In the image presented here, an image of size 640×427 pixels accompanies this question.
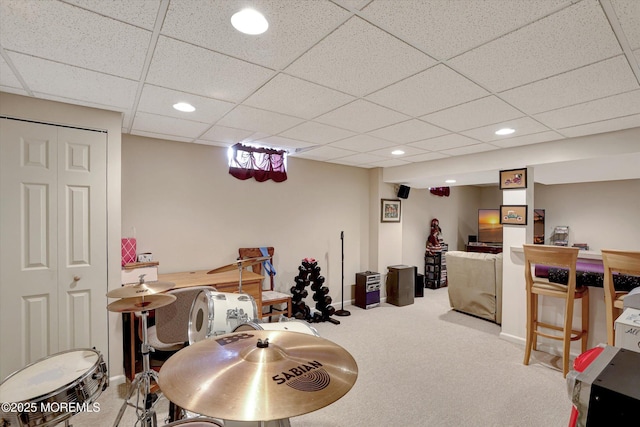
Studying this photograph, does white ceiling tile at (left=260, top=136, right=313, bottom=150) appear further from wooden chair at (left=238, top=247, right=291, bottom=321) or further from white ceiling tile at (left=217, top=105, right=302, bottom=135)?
wooden chair at (left=238, top=247, right=291, bottom=321)

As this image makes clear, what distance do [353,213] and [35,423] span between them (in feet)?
14.6

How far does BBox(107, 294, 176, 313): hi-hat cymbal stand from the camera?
1.92 m

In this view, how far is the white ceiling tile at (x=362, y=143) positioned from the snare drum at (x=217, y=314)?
2.12 m

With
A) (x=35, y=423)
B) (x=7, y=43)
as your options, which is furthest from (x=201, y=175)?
(x=35, y=423)

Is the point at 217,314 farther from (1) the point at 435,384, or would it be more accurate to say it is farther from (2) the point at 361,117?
(1) the point at 435,384

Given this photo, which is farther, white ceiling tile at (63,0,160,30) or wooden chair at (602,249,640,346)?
wooden chair at (602,249,640,346)

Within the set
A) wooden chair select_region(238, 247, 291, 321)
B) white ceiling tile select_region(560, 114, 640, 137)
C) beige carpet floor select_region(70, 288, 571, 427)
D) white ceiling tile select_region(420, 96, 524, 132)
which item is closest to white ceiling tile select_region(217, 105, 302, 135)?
white ceiling tile select_region(420, 96, 524, 132)

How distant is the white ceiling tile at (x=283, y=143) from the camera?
3.52m

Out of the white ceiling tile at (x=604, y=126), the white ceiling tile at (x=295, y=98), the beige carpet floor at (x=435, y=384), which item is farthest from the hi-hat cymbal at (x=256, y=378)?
the white ceiling tile at (x=604, y=126)

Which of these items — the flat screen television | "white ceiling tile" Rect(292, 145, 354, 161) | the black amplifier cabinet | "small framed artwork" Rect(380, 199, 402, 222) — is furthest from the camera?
the flat screen television

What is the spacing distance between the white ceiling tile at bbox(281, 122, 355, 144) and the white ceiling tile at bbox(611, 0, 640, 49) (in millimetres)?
2020

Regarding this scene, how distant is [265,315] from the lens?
3.96 metres

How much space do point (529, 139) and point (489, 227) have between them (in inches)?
179

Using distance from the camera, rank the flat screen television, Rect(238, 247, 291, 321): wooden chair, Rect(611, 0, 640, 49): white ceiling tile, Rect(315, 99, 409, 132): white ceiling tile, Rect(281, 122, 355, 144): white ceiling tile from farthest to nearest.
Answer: the flat screen television, Rect(238, 247, 291, 321): wooden chair, Rect(281, 122, 355, 144): white ceiling tile, Rect(315, 99, 409, 132): white ceiling tile, Rect(611, 0, 640, 49): white ceiling tile
